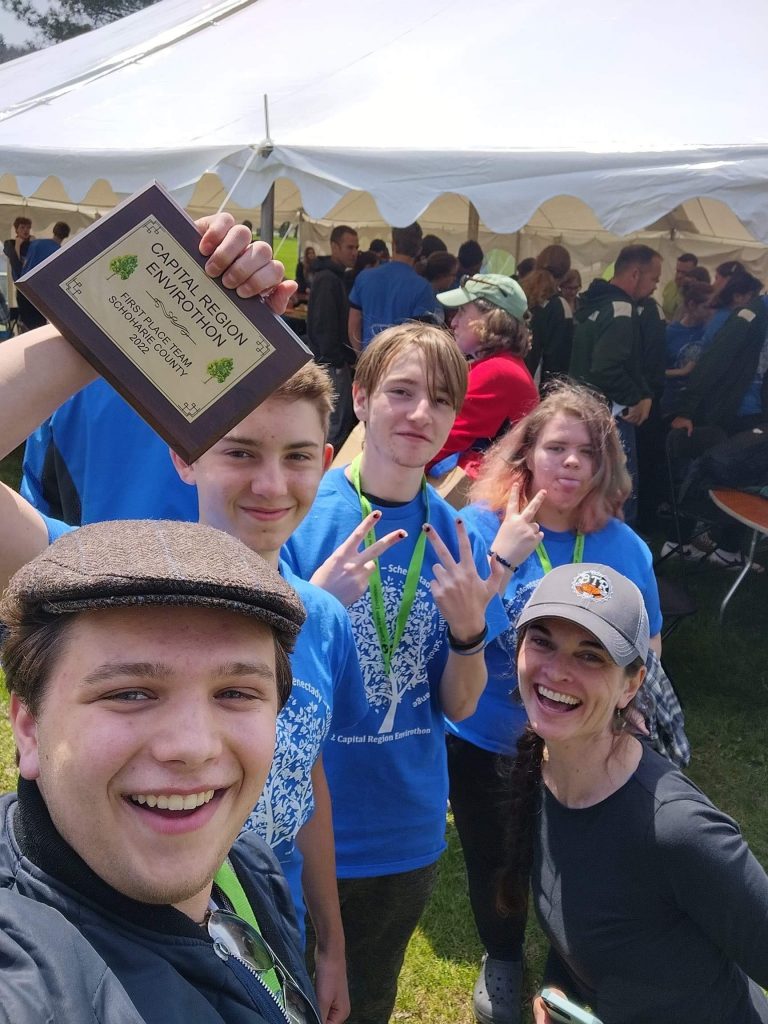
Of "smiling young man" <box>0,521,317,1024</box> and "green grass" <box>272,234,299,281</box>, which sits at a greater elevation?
"smiling young man" <box>0,521,317,1024</box>

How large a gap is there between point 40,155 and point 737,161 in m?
4.22

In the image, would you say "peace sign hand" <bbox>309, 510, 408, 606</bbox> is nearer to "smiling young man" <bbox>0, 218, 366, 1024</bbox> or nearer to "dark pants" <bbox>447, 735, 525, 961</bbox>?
"smiling young man" <bbox>0, 218, 366, 1024</bbox>

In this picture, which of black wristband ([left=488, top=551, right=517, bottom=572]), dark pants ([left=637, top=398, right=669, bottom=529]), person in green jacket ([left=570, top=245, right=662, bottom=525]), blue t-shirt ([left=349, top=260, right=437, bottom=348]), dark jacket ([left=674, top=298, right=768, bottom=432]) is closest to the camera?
black wristband ([left=488, top=551, right=517, bottom=572])

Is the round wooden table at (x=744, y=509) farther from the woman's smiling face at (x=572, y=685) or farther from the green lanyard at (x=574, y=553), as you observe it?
the woman's smiling face at (x=572, y=685)

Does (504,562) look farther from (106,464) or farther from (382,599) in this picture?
(106,464)

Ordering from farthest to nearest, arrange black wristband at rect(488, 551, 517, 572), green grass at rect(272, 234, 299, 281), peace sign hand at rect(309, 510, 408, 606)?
1. green grass at rect(272, 234, 299, 281)
2. black wristband at rect(488, 551, 517, 572)
3. peace sign hand at rect(309, 510, 408, 606)

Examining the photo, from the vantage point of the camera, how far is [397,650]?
2240 millimetres

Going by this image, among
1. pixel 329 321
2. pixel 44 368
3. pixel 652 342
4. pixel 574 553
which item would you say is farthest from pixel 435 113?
pixel 44 368

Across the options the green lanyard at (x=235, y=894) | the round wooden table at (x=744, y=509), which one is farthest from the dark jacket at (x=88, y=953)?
the round wooden table at (x=744, y=509)

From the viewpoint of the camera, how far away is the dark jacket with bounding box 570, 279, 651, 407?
242 inches

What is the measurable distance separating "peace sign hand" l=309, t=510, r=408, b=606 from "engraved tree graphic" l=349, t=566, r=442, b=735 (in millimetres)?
254

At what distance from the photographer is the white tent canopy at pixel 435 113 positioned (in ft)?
15.0

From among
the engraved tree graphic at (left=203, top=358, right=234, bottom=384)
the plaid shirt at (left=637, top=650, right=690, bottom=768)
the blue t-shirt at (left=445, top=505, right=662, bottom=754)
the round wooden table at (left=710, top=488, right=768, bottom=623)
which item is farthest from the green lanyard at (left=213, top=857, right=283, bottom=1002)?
the round wooden table at (left=710, top=488, right=768, bottom=623)

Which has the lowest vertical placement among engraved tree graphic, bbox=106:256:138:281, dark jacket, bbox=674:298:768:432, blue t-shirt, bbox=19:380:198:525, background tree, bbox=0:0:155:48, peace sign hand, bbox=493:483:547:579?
dark jacket, bbox=674:298:768:432
